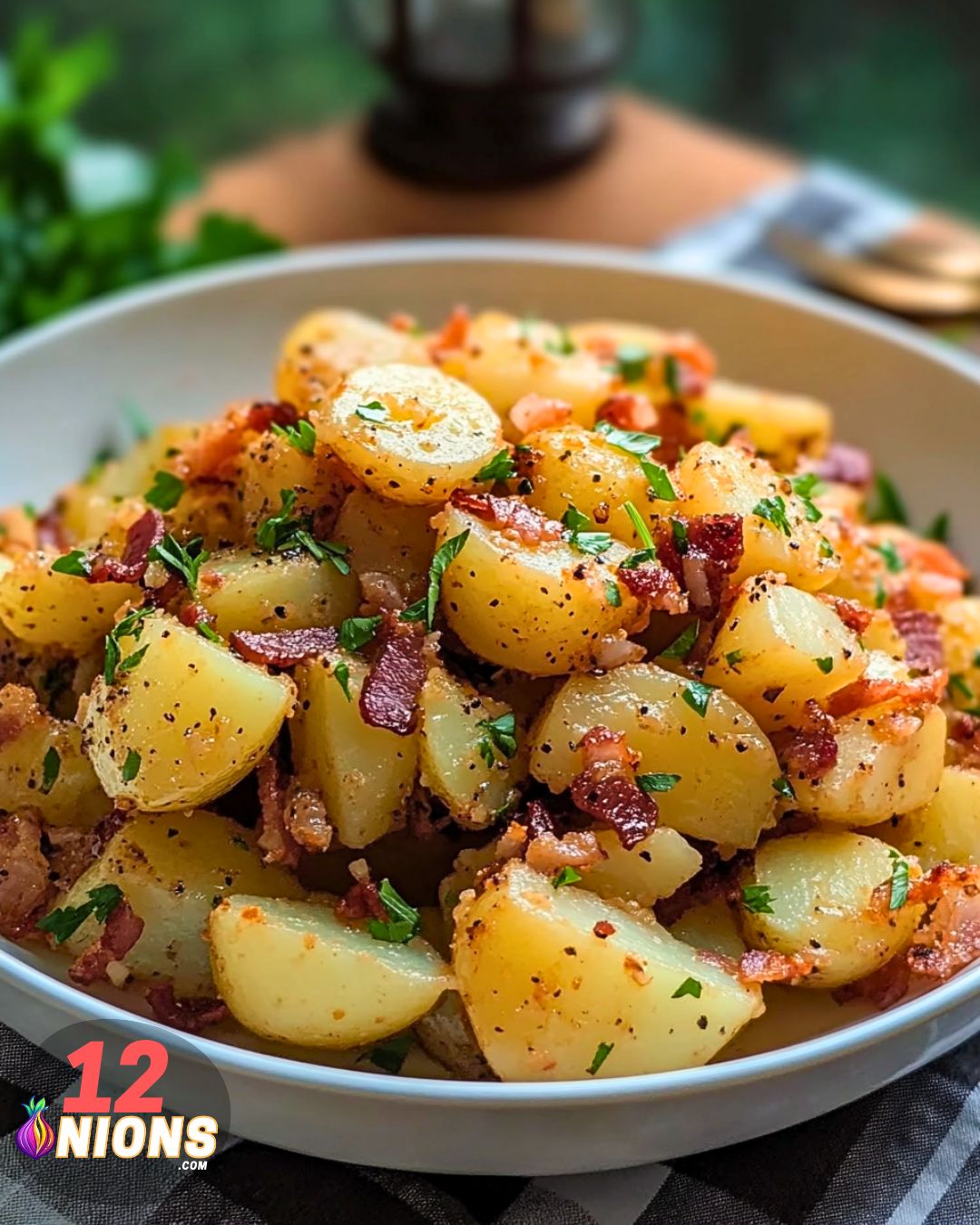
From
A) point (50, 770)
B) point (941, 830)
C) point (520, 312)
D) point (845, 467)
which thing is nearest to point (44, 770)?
point (50, 770)

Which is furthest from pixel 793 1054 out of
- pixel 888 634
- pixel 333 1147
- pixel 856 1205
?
pixel 888 634

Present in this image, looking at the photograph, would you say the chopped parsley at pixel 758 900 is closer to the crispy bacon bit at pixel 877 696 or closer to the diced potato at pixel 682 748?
the diced potato at pixel 682 748

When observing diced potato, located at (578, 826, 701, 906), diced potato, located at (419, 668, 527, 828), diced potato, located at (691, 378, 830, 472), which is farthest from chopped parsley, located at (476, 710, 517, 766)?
diced potato, located at (691, 378, 830, 472)

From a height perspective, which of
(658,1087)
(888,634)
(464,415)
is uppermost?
(464,415)

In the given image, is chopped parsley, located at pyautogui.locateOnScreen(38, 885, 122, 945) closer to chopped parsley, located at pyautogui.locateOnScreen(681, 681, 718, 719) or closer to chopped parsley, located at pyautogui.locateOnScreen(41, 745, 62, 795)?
chopped parsley, located at pyautogui.locateOnScreen(41, 745, 62, 795)

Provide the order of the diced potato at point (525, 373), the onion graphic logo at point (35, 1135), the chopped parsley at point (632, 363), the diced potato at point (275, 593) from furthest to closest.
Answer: the chopped parsley at point (632, 363) → the diced potato at point (525, 373) → the diced potato at point (275, 593) → the onion graphic logo at point (35, 1135)

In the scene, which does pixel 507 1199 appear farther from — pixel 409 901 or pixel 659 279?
pixel 659 279

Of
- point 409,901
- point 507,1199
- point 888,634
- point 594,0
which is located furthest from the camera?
point 594,0

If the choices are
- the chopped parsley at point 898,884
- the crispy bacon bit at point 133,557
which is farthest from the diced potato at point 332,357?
the chopped parsley at point 898,884
